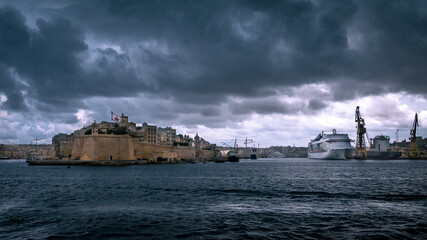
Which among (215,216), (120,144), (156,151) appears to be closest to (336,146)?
(156,151)

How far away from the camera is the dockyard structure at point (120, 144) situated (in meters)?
86.1

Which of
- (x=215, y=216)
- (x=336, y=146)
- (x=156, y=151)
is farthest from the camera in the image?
(x=336, y=146)

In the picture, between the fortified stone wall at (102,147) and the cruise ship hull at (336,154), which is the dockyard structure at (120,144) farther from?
the cruise ship hull at (336,154)

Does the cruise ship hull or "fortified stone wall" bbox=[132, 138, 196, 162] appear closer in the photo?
"fortified stone wall" bbox=[132, 138, 196, 162]

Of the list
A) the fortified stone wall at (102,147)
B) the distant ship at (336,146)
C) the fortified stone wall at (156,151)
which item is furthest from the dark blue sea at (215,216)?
the distant ship at (336,146)

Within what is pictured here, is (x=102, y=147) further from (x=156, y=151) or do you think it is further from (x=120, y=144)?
(x=156, y=151)

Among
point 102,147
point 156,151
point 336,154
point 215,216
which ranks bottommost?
point 215,216

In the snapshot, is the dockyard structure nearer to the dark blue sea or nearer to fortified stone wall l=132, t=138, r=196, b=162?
fortified stone wall l=132, t=138, r=196, b=162

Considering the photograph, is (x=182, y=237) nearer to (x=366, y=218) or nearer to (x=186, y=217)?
(x=186, y=217)

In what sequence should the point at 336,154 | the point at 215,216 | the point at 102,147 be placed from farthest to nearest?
the point at 336,154
the point at 102,147
the point at 215,216

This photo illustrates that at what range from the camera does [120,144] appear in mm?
90125

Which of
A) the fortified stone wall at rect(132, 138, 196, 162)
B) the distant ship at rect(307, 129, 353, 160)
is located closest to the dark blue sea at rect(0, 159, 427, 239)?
the fortified stone wall at rect(132, 138, 196, 162)

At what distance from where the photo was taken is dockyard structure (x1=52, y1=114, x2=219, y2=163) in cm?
8612

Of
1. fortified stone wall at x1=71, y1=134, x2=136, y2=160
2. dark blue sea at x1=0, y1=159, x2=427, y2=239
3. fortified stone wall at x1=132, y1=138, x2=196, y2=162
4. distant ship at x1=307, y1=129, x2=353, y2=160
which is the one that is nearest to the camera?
dark blue sea at x1=0, y1=159, x2=427, y2=239
